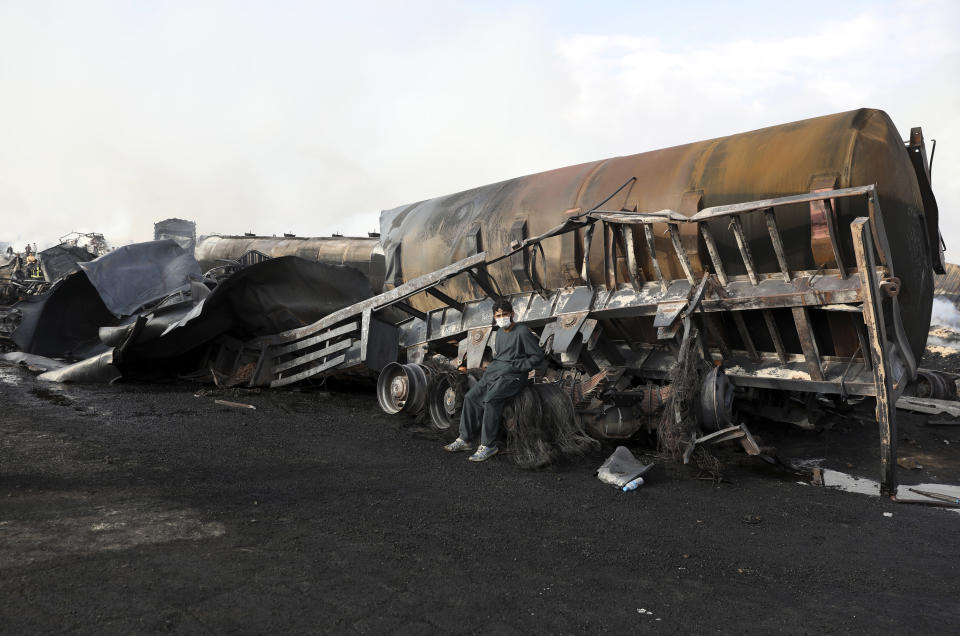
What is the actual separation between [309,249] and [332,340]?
34.0 ft

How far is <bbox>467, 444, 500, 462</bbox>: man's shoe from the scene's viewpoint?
5.93 meters

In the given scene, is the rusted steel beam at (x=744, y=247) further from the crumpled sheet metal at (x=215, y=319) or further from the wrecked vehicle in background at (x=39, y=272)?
the wrecked vehicle in background at (x=39, y=272)

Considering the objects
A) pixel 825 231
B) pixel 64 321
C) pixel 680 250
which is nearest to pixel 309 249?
pixel 64 321

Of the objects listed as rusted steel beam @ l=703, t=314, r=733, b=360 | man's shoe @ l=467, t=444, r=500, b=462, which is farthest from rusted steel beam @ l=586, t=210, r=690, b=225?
man's shoe @ l=467, t=444, r=500, b=462

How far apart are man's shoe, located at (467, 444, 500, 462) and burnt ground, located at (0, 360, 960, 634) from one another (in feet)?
0.51

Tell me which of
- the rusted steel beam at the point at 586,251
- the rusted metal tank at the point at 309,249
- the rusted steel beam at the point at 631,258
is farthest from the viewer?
the rusted metal tank at the point at 309,249

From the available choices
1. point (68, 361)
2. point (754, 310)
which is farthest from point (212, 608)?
Answer: point (68, 361)

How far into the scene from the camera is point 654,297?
692 cm

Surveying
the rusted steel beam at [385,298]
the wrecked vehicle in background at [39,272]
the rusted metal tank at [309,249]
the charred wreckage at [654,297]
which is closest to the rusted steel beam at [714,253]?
the charred wreckage at [654,297]

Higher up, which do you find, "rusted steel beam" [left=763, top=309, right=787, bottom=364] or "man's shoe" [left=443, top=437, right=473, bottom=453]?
"rusted steel beam" [left=763, top=309, right=787, bottom=364]

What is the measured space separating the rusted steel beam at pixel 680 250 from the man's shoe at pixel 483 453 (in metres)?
2.75

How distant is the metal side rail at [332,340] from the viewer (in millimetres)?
8023

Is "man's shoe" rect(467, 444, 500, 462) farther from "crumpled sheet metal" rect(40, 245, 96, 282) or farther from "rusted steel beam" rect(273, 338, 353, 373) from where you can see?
"crumpled sheet metal" rect(40, 245, 96, 282)

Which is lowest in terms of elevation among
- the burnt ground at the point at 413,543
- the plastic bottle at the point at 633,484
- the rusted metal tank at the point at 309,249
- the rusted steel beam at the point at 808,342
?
the burnt ground at the point at 413,543
